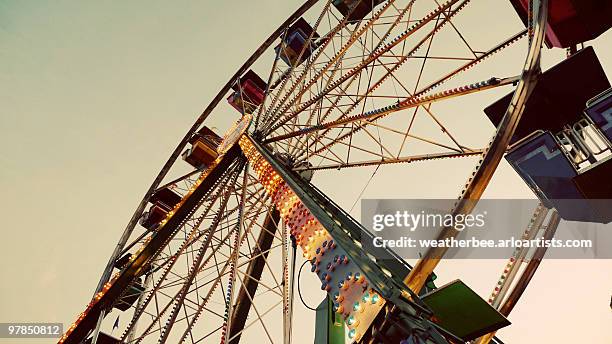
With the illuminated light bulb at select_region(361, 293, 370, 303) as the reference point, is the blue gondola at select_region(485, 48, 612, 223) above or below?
above

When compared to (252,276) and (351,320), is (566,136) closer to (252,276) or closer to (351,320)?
(351,320)

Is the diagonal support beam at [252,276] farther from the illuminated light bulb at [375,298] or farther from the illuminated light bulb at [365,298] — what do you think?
the illuminated light bulb at [375,298]

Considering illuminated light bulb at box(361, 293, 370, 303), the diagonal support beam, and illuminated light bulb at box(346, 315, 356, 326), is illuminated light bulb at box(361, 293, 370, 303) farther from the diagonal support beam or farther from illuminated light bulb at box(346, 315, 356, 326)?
the diagonal support beam

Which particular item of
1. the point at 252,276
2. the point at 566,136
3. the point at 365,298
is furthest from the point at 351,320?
the point at 252,276

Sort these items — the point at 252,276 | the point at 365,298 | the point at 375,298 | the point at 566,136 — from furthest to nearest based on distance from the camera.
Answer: the point at 252,276 < the point at 566,136 < the point at 365,298 < the point at 375,298

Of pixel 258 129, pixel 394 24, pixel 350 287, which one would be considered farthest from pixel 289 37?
pixel 350 287

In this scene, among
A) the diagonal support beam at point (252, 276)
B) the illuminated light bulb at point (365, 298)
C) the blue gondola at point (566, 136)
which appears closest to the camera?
the illuminated light bulb at point (365, 298)

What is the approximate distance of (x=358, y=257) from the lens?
3.78 meters

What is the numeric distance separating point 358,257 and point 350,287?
1.08 feet

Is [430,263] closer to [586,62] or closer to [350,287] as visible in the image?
[350,287]

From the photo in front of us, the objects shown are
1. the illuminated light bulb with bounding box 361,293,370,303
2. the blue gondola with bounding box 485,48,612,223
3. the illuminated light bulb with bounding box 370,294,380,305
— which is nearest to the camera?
the illuminated light bulb with bounding box 370,294,380,305

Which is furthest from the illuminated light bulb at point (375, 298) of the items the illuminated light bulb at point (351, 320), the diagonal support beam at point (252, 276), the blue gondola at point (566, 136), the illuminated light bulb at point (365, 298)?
the diagonal support beam at point (252, 276)

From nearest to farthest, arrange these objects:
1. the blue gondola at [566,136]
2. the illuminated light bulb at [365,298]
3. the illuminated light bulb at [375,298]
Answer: the illuminated light bulb at [375,298] < the illuminated light bulb at [365,298] < the blue gondola at [566,136]

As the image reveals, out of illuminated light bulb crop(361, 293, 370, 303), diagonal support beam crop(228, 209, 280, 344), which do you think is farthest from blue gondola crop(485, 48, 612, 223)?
diagonal support beam crop(228, 209, 280, 344)
